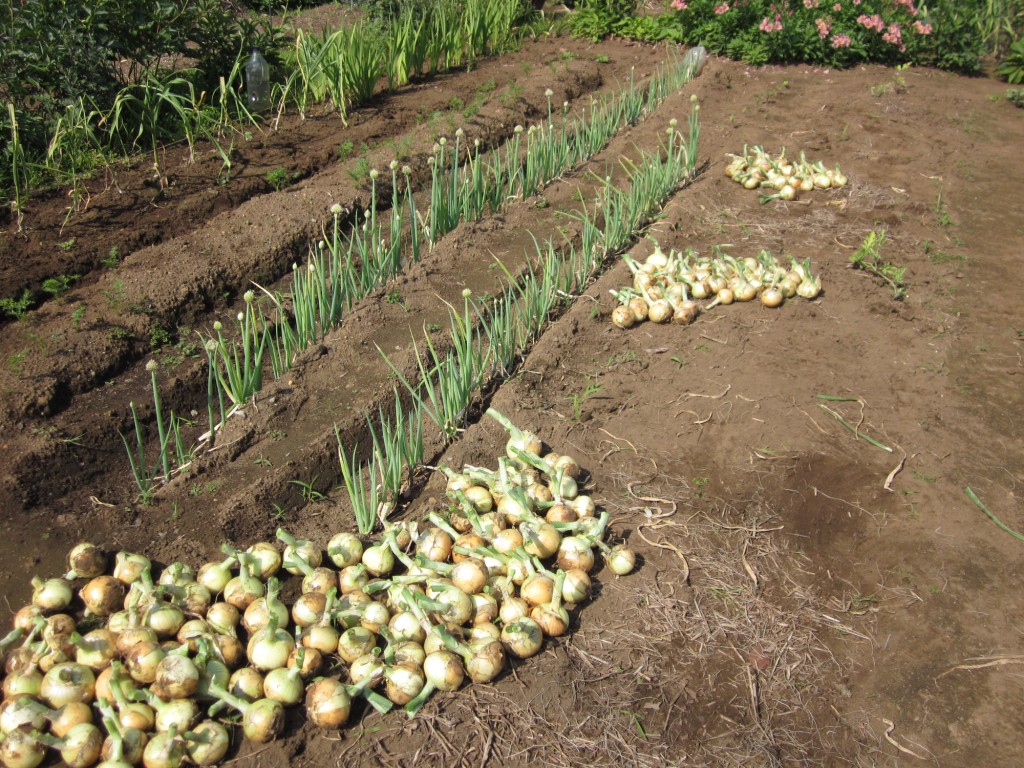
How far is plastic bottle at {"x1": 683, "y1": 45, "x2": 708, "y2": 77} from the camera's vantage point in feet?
24.8

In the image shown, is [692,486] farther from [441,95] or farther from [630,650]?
[441,95]

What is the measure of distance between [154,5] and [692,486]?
482cm

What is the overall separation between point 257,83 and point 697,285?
3.65m

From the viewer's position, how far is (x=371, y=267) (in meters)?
3.91

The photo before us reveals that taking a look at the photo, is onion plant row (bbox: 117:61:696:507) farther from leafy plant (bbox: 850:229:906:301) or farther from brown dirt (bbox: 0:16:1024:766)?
leafy plant (bbox: 850:229:906:301)

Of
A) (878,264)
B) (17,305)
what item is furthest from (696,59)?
(17,305)

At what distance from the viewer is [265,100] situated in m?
5.85

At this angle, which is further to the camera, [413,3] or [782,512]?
[413,3]

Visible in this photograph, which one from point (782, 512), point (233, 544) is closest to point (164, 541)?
point (233, 544)

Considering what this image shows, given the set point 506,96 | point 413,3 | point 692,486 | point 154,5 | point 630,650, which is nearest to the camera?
point 630,650

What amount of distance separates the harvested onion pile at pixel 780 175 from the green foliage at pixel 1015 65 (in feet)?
12.2

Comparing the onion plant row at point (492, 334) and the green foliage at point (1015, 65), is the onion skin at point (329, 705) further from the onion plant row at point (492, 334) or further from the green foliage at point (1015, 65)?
the green foliage at point (1015, 65)

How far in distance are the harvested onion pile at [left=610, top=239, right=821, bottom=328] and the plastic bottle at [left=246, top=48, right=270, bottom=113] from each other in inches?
128

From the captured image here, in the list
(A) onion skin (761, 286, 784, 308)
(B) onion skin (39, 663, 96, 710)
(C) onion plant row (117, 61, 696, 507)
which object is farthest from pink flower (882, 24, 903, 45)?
(B) onion skin (39, 663, 96, 710)
